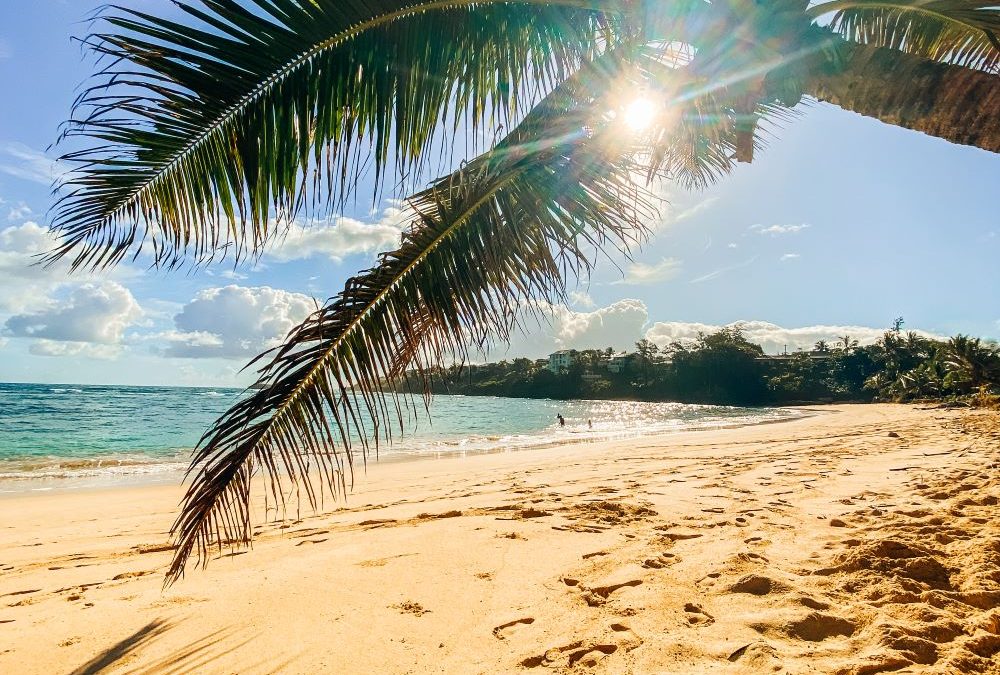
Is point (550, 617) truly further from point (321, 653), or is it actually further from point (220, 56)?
point (220, 56)

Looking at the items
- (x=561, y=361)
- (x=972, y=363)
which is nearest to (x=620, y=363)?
(x=561, y=361)

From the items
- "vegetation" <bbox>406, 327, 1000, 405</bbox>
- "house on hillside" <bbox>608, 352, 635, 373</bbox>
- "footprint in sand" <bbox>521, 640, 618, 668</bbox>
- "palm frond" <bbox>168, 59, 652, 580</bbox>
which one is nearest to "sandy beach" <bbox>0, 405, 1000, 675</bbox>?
"footprint in sand" <bbox>521, 640, 618, 668</bbox>

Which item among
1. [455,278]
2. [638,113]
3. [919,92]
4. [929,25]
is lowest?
[455,278]

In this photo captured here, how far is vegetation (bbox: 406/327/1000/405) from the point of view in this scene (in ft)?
150

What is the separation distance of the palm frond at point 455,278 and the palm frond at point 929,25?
1.42 meters

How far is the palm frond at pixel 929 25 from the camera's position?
107 inches

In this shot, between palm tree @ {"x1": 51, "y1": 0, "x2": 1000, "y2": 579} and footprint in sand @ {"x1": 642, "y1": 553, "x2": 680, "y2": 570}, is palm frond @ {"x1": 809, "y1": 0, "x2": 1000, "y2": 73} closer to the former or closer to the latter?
palm tree @ {"x1": 51, "y1": 0, "x2": 1000, "y2": 579}

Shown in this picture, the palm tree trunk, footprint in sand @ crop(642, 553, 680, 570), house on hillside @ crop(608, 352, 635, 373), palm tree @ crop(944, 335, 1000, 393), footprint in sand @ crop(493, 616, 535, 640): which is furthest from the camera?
house on hillside @ crop(608, 352, 635, 373)

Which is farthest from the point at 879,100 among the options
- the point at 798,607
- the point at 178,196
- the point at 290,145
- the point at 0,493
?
the point at 0,493

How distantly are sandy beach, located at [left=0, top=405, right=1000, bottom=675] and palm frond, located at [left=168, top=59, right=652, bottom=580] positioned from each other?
2.29 feet

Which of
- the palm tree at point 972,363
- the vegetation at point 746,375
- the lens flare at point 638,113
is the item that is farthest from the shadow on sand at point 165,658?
the vegetation at point 746,375

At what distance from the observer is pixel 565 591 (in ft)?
9.93

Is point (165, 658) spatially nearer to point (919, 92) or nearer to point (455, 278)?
point (455, 278)

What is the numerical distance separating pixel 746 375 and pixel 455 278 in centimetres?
8430
